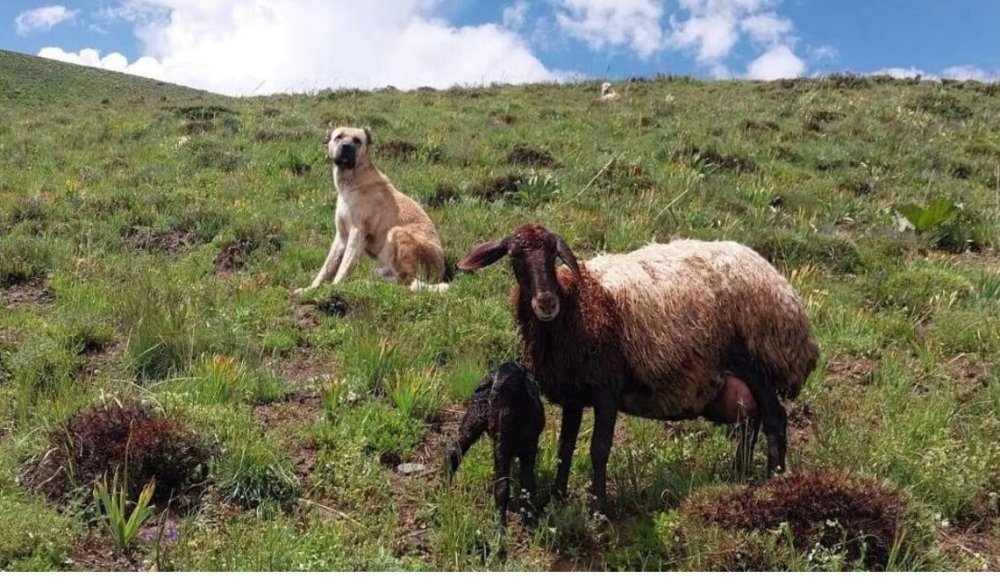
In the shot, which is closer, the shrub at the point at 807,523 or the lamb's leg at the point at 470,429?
the shrub at the point at 807,523

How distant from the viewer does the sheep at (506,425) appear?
4465mm

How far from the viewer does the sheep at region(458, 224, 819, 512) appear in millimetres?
4551

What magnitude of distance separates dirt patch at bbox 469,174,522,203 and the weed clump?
7.49m

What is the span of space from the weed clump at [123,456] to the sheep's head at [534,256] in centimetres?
196

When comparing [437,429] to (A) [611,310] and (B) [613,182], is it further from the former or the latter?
(B) [613,182]

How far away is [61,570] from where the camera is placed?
3.88m

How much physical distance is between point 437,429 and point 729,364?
6.34 feet

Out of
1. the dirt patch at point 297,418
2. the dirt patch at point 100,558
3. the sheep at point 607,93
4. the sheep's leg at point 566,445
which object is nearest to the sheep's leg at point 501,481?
the sheep's leg at point 566,445

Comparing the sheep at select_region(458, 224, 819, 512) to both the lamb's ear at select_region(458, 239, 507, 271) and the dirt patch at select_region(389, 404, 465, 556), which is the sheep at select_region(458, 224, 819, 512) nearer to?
the lamb's ear at select_region(458, 239, 507, 271)

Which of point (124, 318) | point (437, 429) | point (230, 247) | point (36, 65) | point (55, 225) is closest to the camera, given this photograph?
point (437, 429)

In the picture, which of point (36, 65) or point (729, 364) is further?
point (36, 65)

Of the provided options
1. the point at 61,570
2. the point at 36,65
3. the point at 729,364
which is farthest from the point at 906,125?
the point at 36,65

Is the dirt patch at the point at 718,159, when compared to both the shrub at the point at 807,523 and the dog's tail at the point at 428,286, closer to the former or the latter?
the dog's tail at the point at 428,286

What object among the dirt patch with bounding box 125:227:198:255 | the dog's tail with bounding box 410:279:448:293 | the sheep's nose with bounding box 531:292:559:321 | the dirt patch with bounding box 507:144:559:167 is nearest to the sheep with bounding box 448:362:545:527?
the sheep's nose with bounding box 531:292:559:321
